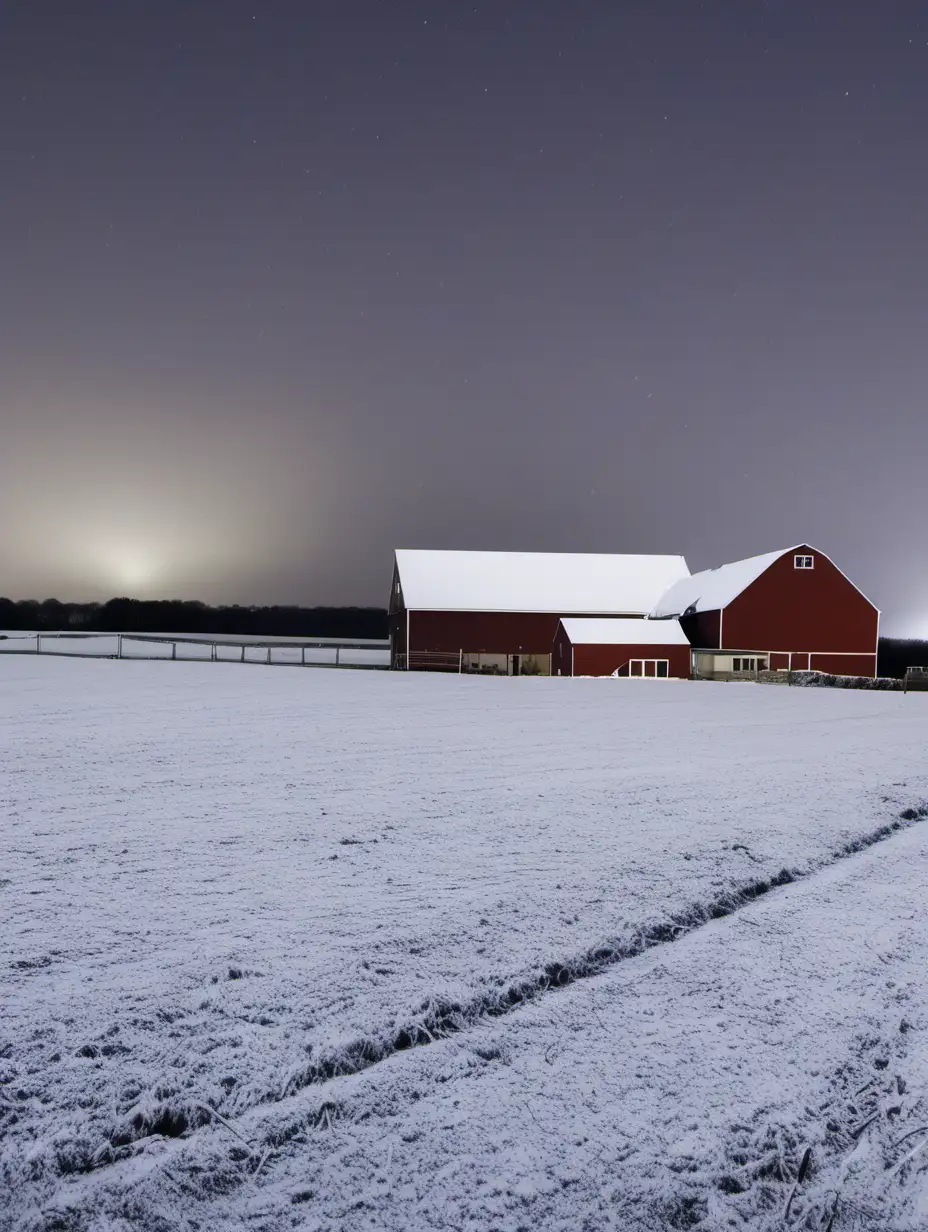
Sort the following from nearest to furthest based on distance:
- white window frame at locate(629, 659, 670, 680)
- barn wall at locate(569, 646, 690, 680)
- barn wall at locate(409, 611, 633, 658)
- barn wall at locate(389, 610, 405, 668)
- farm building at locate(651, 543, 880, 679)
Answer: barn wall at locate(569, 646, 690, 680)
white window frame at locate(629, 659, 670, 680)
farm building at locate(651, 543, 880, 679)
barn wall at locate(409, 611, 633, 658)
barn wall at locate(389, 610, 405, 668)

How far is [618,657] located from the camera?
40.1 meters

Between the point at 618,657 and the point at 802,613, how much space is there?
33.2 ft

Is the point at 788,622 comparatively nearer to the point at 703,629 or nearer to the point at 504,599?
the point at 703,629

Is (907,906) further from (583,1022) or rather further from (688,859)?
(583,1022)

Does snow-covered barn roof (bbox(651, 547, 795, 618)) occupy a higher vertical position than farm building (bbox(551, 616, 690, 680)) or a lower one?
higher

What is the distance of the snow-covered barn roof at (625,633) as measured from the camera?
39906mm

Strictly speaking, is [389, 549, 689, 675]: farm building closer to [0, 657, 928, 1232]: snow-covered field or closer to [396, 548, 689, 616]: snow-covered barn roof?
[396, 548, 689, 616]: snow-covered barn roof

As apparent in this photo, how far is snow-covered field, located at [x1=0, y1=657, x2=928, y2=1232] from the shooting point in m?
2.62

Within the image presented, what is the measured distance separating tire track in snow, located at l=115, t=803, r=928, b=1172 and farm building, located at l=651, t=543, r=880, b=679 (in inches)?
1454

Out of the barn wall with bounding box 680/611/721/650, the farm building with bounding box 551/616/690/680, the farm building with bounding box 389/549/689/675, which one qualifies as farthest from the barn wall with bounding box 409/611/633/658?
the barn wall with bounding box 680/611/721/650

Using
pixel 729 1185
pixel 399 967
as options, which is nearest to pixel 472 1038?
pixel 399 967

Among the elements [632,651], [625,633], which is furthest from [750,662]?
[625,633]

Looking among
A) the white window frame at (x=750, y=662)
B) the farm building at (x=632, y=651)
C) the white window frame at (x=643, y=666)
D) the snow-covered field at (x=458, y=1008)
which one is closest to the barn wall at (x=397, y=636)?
the farm building at (x=632, y=651)

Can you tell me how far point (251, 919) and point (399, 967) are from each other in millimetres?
1160
